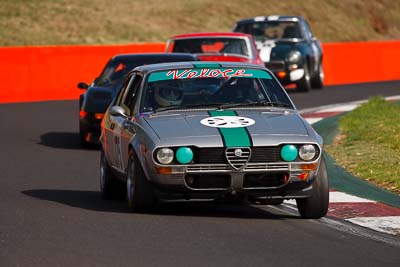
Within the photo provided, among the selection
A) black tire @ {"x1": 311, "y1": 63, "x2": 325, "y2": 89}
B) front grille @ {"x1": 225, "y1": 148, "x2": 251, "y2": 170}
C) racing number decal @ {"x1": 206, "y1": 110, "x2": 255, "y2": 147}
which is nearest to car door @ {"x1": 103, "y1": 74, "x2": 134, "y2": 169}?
racing number decal @ {"x1": 206, "y1": 110, "x2": 255, "y2": 147}

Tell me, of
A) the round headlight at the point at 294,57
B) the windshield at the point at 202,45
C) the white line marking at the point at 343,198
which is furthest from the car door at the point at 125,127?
the round headlight at the point at 294,57

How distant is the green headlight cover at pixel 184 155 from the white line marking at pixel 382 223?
1.39 m

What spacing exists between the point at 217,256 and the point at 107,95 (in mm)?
8259

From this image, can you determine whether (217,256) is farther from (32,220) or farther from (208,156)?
(32,220)

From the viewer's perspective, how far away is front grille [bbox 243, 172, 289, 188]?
9930 mm

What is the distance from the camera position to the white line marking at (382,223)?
9664 mm

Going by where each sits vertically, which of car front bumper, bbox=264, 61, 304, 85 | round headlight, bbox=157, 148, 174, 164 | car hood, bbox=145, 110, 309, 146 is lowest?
car front bumper, bbox=264, 61, 304, 85

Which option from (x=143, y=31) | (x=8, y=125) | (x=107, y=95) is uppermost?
(x=107, y=95)

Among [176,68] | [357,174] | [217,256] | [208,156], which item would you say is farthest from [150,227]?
[357,174]

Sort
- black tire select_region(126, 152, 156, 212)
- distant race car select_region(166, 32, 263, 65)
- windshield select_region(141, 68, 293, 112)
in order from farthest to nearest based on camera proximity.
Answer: distant race car select_region(166, 32, 263, 65)
windshield select_region(141, 68, 293, 112)
black tire select_region(126, 152, 156, 212)

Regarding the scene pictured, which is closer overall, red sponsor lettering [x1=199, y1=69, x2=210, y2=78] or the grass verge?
red sponsor lettering [x1=199, y1=69, x2=210, y2=78]

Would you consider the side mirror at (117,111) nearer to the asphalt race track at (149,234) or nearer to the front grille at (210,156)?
the asphalt race track at (149,234)

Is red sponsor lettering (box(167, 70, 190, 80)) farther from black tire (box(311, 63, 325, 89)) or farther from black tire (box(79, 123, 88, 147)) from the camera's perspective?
black tire (box(311, 63, 325, 89))

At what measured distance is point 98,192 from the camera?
12422 millimetres
